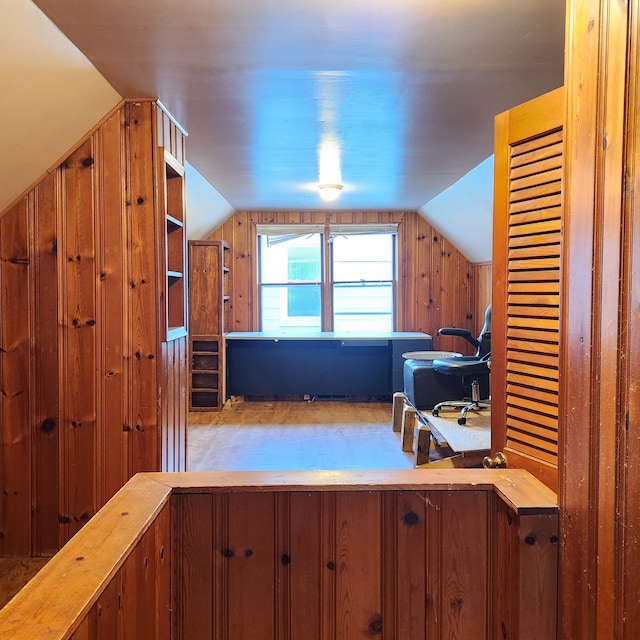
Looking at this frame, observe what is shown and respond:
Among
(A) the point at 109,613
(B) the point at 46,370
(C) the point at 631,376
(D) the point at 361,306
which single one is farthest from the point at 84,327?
(D) the point at 361,306

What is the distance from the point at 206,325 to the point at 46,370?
116 inches

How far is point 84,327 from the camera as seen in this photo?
244 centimetres

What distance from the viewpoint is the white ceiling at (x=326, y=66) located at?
1.61 meters

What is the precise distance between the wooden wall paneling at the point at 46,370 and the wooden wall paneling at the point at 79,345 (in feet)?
0.17

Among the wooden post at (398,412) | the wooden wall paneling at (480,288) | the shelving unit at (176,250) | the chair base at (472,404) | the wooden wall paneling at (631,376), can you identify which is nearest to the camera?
the wooden wall paneling at (631,376)

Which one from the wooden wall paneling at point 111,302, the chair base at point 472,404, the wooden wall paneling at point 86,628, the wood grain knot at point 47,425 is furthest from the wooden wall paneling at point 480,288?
the wooden wall paneling at point 86,628

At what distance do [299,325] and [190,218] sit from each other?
2.02 metres

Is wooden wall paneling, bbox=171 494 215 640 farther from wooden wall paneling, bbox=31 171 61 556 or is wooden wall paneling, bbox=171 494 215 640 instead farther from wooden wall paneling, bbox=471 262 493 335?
wooden wall paneling, bbox=471 262 493 335

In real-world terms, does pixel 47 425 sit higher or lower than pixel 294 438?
higher

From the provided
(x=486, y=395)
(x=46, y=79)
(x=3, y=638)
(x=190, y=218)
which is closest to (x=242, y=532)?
(x=3, y=638)

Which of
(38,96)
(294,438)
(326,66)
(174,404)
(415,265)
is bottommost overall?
(294,438)

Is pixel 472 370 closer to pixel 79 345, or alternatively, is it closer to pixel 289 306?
pixel 79 345

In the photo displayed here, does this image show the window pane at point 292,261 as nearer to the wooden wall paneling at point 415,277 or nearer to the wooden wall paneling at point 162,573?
the wooden wall paneling at point 415,277

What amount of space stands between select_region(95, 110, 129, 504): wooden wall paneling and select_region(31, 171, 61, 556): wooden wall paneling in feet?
0.71
